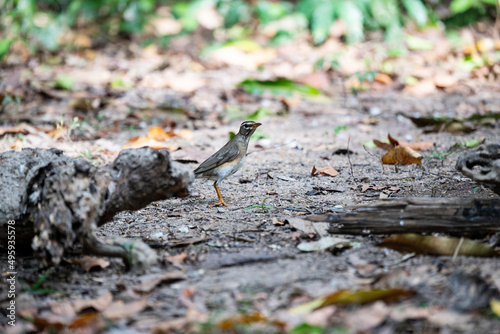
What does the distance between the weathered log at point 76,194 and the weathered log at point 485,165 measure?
178 centimetres

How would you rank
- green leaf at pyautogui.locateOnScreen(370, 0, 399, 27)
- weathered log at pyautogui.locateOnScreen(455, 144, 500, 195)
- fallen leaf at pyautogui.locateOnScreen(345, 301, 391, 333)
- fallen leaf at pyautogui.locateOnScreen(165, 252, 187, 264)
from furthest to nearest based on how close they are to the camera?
1. green leaf at pyautogui.locateOnScreen(370, 0, 399, 27)
2. fallen leaf at pyautogui.locateOnScreen(165, 252, 187, 264)
3. weathered log at pyautogui.locateOnScreen(455, 144, 500, 195)
4. fallen leaf at pyautogui.locateOnScreen(345, 301, 391, 333)

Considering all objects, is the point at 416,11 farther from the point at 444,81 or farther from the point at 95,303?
the point at 95,303

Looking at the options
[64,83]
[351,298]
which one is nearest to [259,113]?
[64,83]

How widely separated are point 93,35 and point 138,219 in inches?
381

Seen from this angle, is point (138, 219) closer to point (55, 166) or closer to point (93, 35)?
point (55, 166)

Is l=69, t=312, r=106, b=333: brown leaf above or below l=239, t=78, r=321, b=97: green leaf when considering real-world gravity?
below

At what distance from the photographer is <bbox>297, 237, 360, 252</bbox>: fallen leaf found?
3480mm

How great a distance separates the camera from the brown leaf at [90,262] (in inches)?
136

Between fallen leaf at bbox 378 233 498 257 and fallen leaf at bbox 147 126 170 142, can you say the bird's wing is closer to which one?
fallen leaf at bbox 147 126 170 142

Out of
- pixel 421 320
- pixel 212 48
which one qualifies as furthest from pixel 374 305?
pixel 212 48

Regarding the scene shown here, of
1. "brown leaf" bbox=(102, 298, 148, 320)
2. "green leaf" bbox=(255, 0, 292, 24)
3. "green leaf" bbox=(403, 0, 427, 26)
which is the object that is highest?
"green leaf" bbox=(255, 0, 292, 24)

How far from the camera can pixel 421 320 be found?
8.23 feet

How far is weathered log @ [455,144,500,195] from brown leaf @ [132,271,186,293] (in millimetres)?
1876

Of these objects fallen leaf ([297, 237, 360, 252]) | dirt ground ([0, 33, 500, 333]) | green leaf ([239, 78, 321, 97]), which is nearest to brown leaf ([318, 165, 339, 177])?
dirt ground ([0, 33, 500, 333])
